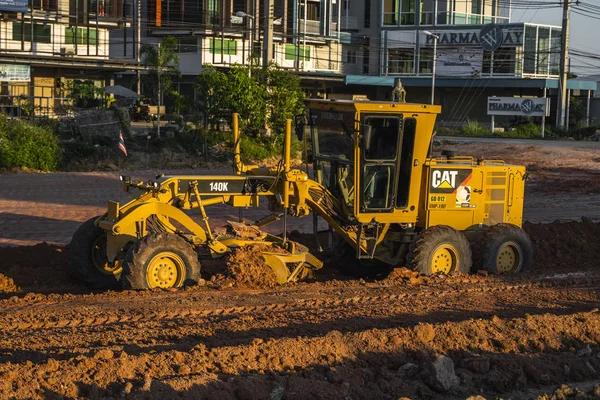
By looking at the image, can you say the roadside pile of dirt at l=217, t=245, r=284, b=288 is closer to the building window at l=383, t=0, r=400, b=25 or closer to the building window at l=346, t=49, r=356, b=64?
the building window at l=383, t=0, r=400, b=25

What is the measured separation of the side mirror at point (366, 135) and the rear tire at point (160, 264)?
2.83m

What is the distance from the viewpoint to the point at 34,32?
4866 centimetres

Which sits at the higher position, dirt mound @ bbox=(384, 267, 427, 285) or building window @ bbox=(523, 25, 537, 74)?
building window @ bbox=(523, 25, 537, 74)

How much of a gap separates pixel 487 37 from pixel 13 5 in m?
34.1

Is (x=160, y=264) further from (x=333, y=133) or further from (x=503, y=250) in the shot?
(x=503, y=250)

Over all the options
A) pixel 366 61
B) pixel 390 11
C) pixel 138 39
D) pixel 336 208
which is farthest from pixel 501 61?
pixel 336 208

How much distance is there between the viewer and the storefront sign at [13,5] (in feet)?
147

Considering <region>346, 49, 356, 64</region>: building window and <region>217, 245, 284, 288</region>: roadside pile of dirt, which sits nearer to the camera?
<region>217, 245, 284, 288</region>: roadside pile of dirt

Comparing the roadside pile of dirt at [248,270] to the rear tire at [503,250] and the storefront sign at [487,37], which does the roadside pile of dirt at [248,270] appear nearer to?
the rear tire at [503,250]

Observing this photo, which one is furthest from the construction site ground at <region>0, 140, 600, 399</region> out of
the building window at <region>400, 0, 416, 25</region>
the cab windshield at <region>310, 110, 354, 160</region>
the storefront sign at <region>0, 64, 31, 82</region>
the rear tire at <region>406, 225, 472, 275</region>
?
the building window at <region>400, 0, 416, 25</region>

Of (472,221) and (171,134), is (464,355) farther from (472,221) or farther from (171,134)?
(171,134)

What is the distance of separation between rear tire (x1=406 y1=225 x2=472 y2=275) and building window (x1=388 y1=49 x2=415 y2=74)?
5756 centimetres

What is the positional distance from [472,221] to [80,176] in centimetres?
1662

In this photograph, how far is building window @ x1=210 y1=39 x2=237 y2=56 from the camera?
58244mm
